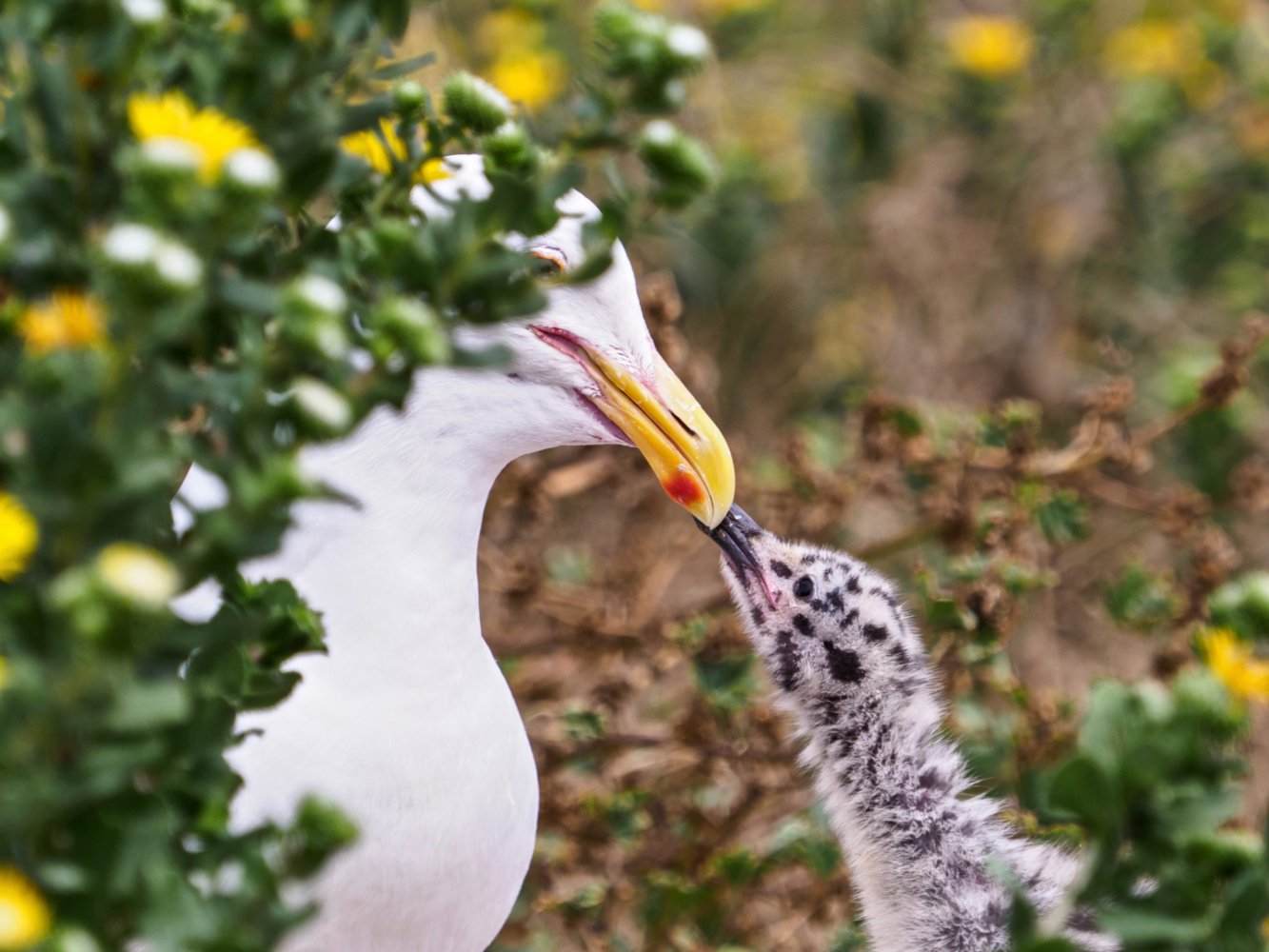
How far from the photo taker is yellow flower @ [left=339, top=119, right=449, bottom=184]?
137 centimetres

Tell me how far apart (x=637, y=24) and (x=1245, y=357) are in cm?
152

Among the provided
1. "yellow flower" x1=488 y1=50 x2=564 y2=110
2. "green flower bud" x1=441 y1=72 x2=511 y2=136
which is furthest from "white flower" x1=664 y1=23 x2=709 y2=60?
"yellow flower" x1=488 y1=50 x2=564 y2=110

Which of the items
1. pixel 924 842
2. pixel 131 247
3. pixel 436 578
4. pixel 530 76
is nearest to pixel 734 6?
pixel 530 76

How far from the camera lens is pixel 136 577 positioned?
32.3 inches

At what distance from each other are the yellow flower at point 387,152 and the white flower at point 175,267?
0.47m

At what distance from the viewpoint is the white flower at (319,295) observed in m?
0.96

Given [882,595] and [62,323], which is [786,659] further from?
[62,323]

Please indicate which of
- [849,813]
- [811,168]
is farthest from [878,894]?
[811,168]

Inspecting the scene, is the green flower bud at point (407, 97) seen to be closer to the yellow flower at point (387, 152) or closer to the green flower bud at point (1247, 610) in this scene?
the yellow flower at point (387, 152)

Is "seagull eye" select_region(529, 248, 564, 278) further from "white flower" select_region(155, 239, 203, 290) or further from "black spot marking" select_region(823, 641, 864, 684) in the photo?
"white flower" select_region(155, 239, 203, 290)

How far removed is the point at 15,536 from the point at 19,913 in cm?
19

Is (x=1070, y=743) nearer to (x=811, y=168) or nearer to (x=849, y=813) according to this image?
(x=849, y=813)

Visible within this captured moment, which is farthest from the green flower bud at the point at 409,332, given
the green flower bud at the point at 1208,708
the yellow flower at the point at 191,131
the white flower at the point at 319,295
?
the green flower bud at the point at 1208,708

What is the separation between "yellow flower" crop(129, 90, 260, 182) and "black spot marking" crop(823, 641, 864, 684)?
3.90 feet
